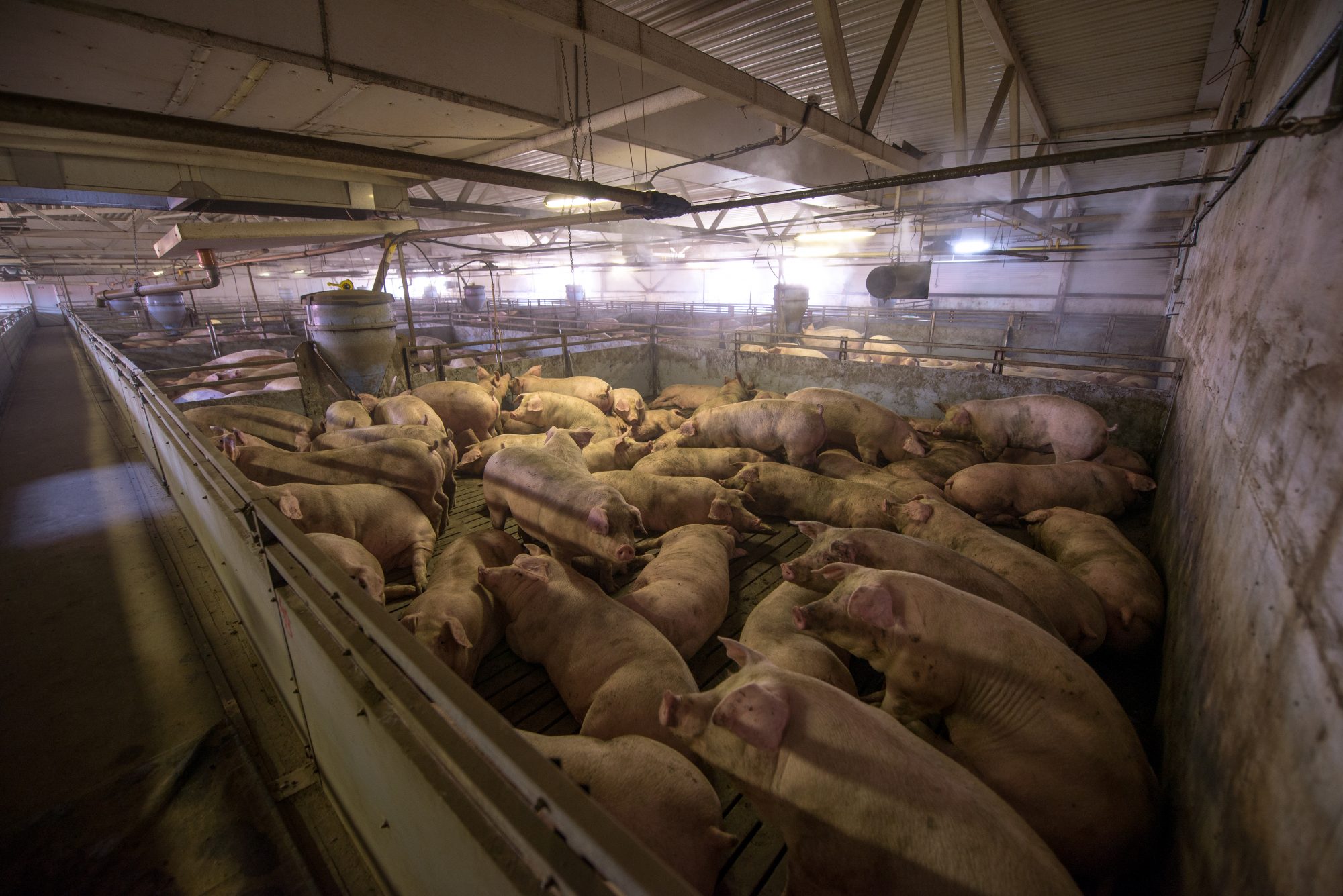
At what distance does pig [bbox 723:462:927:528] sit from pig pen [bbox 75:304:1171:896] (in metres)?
0.44

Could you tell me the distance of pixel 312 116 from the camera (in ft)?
17.4

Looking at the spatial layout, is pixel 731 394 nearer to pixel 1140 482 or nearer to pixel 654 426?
pixel 654 426

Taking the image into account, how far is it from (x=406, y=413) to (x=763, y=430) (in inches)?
159

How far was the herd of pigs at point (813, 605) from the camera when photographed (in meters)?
1.75

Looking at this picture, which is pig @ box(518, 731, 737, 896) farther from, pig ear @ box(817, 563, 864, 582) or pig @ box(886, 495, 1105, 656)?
pig @ box(886, 495, 1105, 656)

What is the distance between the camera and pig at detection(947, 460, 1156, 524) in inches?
188

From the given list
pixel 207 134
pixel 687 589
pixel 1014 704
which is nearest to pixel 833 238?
pixel 687 589

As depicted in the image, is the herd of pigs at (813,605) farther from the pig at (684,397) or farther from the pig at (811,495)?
the pig at (684,397)

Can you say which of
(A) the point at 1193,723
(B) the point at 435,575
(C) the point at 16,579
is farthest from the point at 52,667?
(A) the point at 1193,723

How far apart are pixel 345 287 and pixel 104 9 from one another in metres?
3.80

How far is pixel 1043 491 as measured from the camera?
4.77 meters

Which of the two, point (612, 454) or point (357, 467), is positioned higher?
point (357, 467)

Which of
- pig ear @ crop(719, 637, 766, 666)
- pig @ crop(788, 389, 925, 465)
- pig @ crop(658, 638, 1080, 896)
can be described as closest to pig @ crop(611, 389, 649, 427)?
pig @ crop(788, 389, 925, 465)

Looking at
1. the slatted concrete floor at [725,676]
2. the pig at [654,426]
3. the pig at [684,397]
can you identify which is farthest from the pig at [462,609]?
the pig at [684,397]
